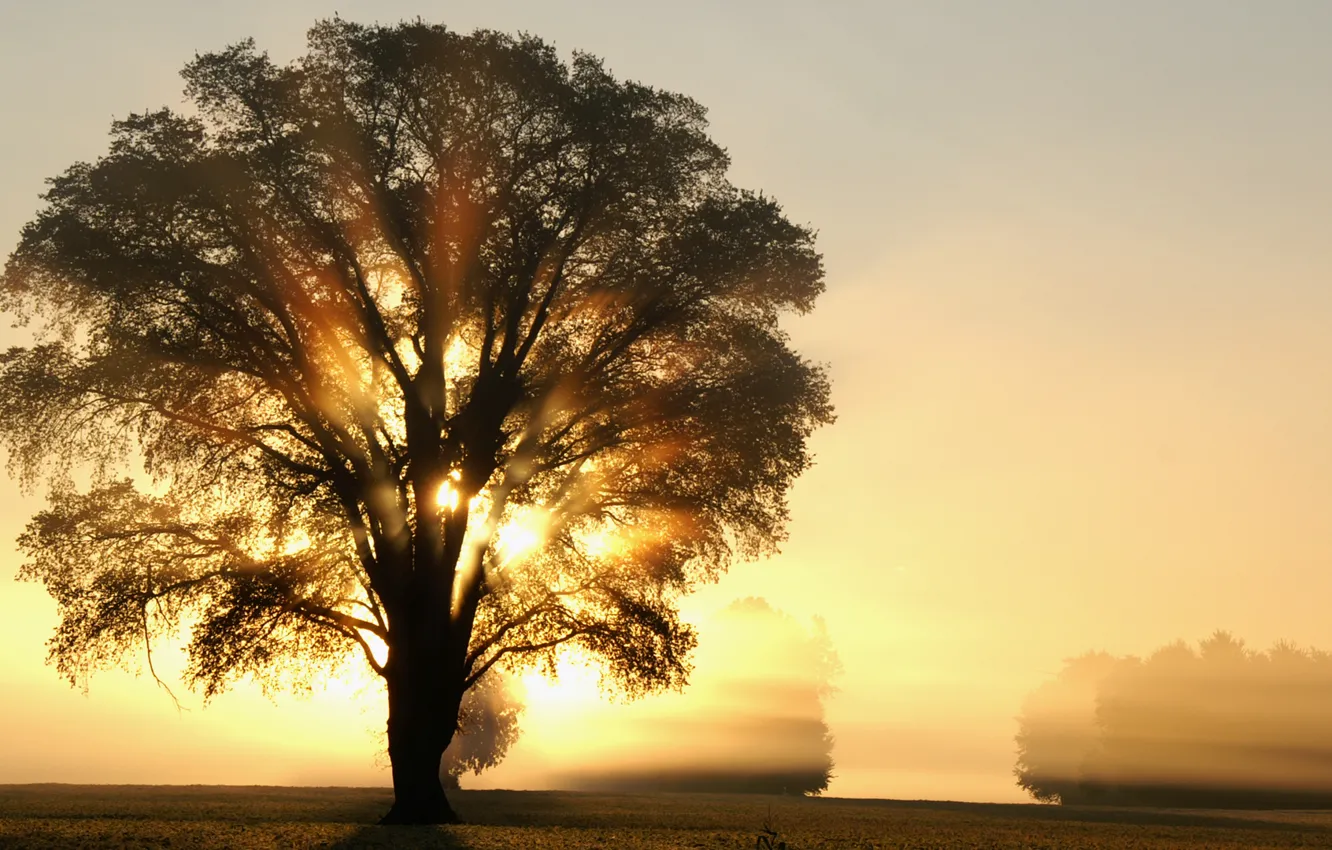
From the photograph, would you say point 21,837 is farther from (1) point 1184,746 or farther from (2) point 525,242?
(1) point 1184,746

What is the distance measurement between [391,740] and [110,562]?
7874 millimetres

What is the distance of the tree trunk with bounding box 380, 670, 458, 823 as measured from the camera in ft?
98.3

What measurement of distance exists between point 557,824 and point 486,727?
57.6m

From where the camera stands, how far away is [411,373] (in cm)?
3206

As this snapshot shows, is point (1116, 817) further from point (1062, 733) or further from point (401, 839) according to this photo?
point (1062, 733)

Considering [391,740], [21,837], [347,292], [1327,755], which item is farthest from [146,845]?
[1327,755]

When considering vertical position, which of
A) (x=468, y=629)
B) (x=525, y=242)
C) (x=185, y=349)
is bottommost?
(x=468, y=629)

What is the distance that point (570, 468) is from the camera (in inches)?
1249

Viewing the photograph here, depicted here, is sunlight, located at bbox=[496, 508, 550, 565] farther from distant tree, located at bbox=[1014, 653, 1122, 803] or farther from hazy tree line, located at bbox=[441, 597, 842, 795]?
distant tree, located at bbox=[1014, 653, 1122, 803]

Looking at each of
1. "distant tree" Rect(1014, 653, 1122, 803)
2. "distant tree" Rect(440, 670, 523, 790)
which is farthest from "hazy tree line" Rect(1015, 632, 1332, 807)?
"distant tree" Rect(440, 670, 523, 790)

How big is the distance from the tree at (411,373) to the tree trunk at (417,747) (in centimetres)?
9

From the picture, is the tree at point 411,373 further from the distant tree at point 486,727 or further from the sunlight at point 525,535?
the distant tree at point 486,727

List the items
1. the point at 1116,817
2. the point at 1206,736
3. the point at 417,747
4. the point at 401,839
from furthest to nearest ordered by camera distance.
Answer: the point at 1206,736 → the point at 1116,817 → the point at 417,747 → the point at 401,839

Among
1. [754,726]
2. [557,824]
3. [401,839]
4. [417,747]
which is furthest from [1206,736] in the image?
[401,839]
